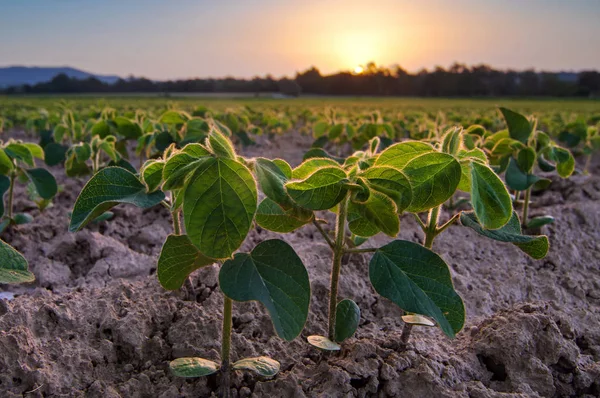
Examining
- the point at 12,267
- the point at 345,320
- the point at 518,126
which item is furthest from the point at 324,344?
the point at 518,126

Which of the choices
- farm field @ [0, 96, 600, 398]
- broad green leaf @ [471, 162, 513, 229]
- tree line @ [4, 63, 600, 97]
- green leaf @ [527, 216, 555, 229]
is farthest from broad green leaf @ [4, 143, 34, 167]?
tree line @ [4, 63, 600, 97]

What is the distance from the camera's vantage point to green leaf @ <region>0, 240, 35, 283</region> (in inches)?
55.4

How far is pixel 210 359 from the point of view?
67.8 inches

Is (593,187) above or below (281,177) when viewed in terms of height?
below

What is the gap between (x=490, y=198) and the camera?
4.40 ft

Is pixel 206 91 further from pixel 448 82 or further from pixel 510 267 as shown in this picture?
pixel 510 267

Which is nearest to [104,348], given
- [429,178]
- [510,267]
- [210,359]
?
[210,359]

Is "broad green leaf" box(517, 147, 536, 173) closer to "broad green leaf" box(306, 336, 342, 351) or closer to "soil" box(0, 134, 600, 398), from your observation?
"soil" box(0, 134, 600, 398)

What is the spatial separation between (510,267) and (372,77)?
63.3 m

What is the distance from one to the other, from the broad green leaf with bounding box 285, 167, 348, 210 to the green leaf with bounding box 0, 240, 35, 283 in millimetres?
774

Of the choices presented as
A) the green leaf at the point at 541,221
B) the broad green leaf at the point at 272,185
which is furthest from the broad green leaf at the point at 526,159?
the broad green leaf at the point at 272,185

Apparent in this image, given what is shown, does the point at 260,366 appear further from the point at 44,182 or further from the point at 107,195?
the point at 44,182

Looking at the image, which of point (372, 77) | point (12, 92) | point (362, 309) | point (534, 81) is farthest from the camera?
point (372, 77)

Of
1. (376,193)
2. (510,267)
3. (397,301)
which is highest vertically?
(376,193)
